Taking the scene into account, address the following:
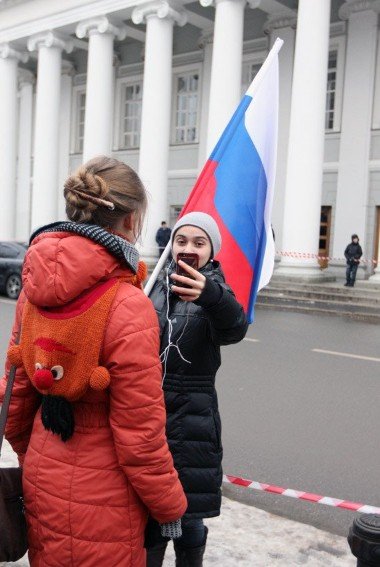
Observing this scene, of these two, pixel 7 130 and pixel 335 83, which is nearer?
pixel 335 83

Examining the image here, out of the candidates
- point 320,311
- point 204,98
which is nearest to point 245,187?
point 320,311

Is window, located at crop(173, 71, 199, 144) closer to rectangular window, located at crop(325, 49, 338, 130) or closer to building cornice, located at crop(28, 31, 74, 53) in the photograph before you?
building cornice, located at crop(28, 31, 74, 53)

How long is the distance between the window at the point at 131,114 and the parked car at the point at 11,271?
409 inches

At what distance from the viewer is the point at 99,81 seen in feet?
71.2

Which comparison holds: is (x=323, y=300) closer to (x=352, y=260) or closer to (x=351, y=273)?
(x=351, y=273)

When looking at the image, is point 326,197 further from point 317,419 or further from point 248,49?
point 317,419

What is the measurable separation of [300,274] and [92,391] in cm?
1503

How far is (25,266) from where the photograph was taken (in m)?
1.91

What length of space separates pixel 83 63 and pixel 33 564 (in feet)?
91.2

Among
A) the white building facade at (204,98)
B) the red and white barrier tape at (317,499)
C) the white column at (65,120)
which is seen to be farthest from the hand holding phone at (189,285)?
the white column at (65,120)

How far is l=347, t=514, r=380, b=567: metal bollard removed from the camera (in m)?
2.20

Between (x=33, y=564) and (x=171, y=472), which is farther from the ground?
(x=171, y=472)

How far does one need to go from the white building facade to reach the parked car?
3.31m

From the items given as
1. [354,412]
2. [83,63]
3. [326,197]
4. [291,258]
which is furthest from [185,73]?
[354,412]
